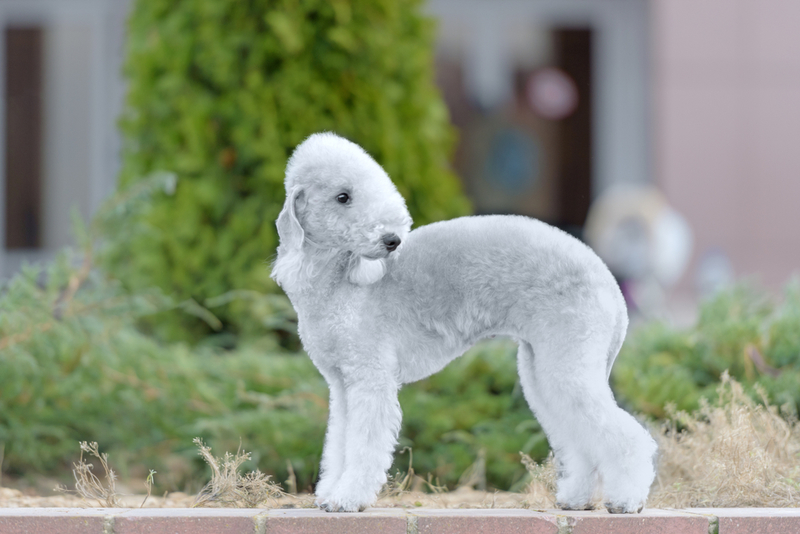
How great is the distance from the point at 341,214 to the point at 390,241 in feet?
0.54

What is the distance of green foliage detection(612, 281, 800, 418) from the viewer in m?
3.85

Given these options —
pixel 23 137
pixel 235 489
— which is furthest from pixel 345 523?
pixel 23 137

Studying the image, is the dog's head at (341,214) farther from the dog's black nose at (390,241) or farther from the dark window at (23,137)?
the dark window at (23,137)

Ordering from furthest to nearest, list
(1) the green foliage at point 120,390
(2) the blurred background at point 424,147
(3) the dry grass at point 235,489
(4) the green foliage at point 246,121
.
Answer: (4) the green foliage at point 246,121, (2) the blurred background at point 424,147, (1) the green foliage at point 120,390, (3) the dry grass at point 235,489

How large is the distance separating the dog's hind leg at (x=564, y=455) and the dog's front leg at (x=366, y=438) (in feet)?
1.42

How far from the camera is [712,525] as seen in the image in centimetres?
245

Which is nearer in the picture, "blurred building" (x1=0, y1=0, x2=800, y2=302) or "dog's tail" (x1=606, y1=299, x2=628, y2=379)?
"dog's tail" (x1=606, y1=299, x2=628, y2=379)

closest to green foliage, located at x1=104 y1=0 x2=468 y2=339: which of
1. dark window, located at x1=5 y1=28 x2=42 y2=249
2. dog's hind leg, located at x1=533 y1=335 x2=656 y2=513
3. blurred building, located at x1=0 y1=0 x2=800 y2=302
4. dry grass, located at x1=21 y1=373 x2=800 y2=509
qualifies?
dry grass, located at x1=21 y1=373 x2=800 y2=509

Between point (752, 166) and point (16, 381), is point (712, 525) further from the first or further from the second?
point (752, 166)

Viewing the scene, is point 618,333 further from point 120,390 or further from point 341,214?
point 120,390

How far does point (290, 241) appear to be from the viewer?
2.47 m

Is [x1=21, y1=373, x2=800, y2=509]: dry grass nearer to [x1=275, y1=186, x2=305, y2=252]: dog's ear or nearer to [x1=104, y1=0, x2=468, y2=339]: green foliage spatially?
[x1=275, y1=186, x2=305, y2=252]: dog's ear

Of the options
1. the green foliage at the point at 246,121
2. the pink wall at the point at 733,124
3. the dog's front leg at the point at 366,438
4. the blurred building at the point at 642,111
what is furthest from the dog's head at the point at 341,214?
the pink wall at the point at 733,124

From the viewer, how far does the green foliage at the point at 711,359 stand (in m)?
3.85
